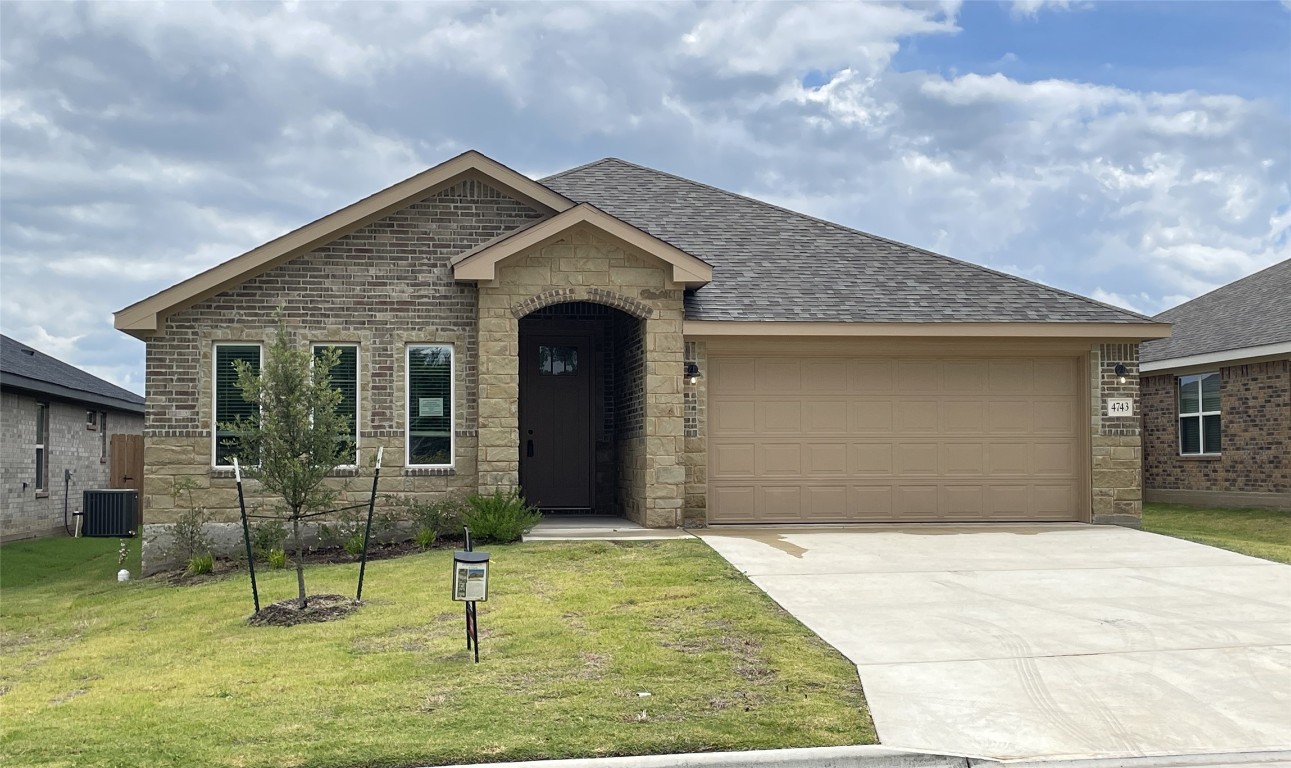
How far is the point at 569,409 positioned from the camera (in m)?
18.9

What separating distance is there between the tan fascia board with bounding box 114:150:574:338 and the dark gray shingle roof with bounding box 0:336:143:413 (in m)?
6.47

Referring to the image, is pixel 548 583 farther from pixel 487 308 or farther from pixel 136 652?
pixel 487 308

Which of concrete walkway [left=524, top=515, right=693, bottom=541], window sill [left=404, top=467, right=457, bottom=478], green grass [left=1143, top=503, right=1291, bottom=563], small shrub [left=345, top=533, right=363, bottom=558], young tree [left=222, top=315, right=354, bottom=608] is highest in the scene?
young tree [left=222, top=315, right=354, bottom=608]

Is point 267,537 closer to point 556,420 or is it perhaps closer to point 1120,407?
point 556,420

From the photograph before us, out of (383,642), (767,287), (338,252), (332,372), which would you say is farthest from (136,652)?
(767,287)

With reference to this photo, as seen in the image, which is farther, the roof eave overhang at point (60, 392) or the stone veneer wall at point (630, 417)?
the roof eave overhang at point (60, 392)

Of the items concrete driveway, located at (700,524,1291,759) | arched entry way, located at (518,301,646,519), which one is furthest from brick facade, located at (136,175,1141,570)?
arched entry way, located at (518,301,646,519)

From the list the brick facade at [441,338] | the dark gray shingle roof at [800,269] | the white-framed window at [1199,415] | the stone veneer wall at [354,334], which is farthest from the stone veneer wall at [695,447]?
the white-framed window at [1199,415]

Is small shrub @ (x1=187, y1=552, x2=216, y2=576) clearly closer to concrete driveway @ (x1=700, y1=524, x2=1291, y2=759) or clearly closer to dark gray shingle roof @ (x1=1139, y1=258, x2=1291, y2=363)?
concrete driveway @ (x1=700, y1=524, x2=1291, y2=759)

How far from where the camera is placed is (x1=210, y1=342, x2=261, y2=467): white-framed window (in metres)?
15.6

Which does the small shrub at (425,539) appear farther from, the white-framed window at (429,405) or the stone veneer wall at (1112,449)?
the stone veneer wall at (1112,449)

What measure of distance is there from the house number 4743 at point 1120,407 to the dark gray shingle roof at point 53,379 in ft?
61.0

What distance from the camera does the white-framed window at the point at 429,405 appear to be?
15812 millimetres

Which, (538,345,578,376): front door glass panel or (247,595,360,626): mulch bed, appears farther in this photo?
(538,345,578,376): front door glass panel
